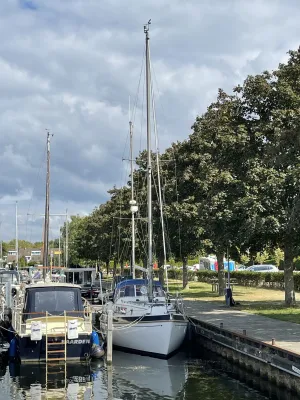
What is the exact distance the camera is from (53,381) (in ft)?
65.3

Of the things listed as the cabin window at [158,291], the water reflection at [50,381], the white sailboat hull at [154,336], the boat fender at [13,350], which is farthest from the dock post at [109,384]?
the cabin window at [158,291]

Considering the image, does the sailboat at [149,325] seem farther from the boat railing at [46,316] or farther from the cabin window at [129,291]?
the boat railing at [46,316]

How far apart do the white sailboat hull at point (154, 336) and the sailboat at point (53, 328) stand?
4.47 feet

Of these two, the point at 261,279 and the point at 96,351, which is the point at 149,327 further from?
the point at 261,279

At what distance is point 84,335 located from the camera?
22188 millimetres

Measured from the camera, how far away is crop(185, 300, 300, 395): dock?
17312mm

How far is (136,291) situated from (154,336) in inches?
198

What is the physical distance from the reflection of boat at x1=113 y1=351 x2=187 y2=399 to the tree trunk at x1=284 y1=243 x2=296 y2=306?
31.9 feet

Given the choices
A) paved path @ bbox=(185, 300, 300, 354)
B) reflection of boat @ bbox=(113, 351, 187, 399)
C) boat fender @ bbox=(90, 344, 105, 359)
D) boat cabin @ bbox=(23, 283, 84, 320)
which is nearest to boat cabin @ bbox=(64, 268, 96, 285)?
paved path @ bbox=(185, 300, 300, 354)

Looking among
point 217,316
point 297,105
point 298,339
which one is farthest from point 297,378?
point 297,105

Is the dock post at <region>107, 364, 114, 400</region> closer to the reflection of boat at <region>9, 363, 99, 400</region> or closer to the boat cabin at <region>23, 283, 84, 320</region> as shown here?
the reflection of boat at <region>9, 363, 99, 400</region>

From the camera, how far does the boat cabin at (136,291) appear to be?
27.9 metres

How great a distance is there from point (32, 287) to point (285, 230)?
43.6 ft

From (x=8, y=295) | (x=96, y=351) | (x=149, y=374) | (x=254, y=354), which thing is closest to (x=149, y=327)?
(x=96, y=351)
